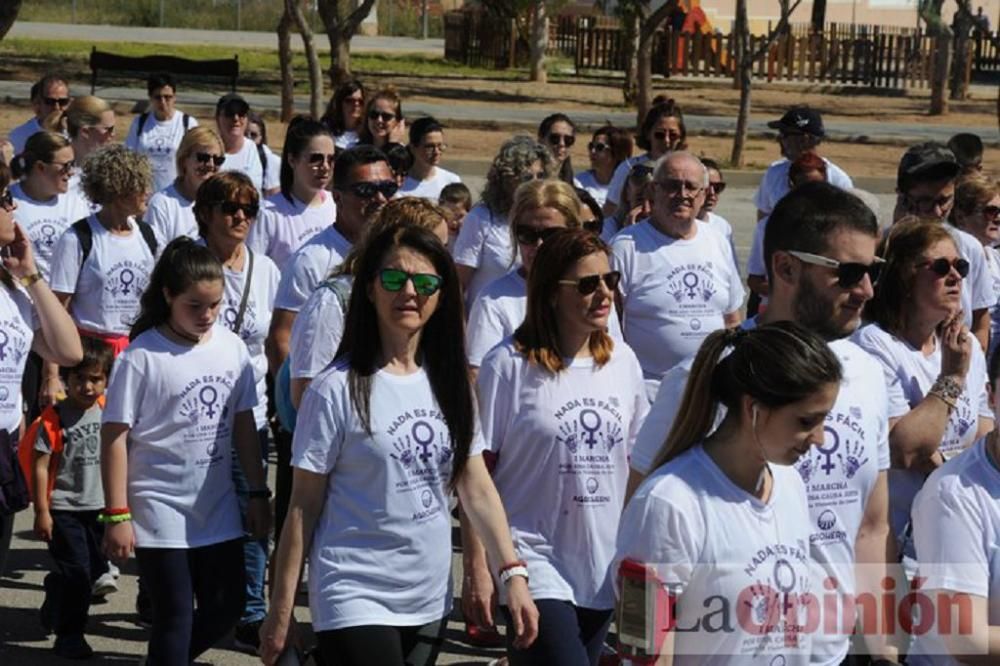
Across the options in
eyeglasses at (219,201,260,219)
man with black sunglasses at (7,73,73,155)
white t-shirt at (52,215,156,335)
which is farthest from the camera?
man with black sunglasses at (7,73,73,155)

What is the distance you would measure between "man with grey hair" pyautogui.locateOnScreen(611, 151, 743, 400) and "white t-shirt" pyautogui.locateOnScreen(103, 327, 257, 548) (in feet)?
6.67

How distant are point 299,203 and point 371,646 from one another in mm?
4441

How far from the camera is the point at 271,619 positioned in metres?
4.89

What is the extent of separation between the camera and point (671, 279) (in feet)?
25.3

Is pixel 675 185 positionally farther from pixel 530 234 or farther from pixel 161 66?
pixel 161 66

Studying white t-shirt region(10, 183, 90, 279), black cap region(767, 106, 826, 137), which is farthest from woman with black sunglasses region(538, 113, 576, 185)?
white t-shirt region(10, 183, 90, 279)

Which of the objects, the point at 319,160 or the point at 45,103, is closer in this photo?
the point at 319,160

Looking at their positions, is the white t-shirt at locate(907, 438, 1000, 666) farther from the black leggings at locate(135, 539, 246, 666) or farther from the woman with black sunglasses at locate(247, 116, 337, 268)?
the woman with black sunglasses at locate(247, 116, 337, 268)

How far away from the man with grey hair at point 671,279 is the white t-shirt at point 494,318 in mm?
1193

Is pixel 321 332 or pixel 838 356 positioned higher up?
pixel 838 356

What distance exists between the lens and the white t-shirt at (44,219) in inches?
373

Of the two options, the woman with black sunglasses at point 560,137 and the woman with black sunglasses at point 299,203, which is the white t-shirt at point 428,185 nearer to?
the woman with black sunglasses at point 560,137

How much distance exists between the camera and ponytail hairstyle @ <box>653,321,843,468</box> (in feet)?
13.0

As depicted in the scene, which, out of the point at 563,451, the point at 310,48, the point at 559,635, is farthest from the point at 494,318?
the point at 310,48
